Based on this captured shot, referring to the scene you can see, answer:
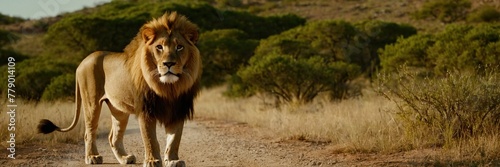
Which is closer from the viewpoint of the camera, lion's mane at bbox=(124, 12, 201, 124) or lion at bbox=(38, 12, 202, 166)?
lion at bbox=(38, 12, 202, 166)

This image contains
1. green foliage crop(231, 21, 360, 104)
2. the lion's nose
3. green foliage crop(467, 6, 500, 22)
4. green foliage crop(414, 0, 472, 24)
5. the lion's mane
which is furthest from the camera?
green foliage crop(414, 0, 472, 24)

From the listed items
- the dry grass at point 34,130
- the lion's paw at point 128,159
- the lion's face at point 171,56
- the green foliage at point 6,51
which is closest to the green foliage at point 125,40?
the green foliage at point 6,51

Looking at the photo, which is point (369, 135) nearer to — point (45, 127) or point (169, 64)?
point (169, 64)

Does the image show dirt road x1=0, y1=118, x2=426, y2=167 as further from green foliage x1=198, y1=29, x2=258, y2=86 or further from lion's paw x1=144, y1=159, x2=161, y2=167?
green foliage x1=198, y1=29, x2=258, y2=86

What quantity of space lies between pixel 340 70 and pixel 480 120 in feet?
33.8

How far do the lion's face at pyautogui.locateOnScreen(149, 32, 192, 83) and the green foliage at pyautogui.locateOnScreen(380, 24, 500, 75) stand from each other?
368 inches

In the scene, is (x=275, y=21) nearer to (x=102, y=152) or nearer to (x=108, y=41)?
(x=108, y=41)

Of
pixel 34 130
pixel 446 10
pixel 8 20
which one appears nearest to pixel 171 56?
pixel 34 130

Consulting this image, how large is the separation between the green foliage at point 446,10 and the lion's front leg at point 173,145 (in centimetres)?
3437

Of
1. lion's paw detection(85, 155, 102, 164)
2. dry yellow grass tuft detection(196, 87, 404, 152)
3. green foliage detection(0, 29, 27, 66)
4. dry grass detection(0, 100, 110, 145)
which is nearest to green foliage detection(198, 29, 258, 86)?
green foliage detection(0, 29, 27, 66)

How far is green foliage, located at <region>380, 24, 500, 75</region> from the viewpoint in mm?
14997

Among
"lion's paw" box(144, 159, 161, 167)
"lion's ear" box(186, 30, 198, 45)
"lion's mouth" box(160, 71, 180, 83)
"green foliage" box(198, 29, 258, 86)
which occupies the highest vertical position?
"lion's ear" box(186, 30, 198, 45)

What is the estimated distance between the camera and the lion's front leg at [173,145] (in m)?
5.68

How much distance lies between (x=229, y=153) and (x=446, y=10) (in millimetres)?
32698
